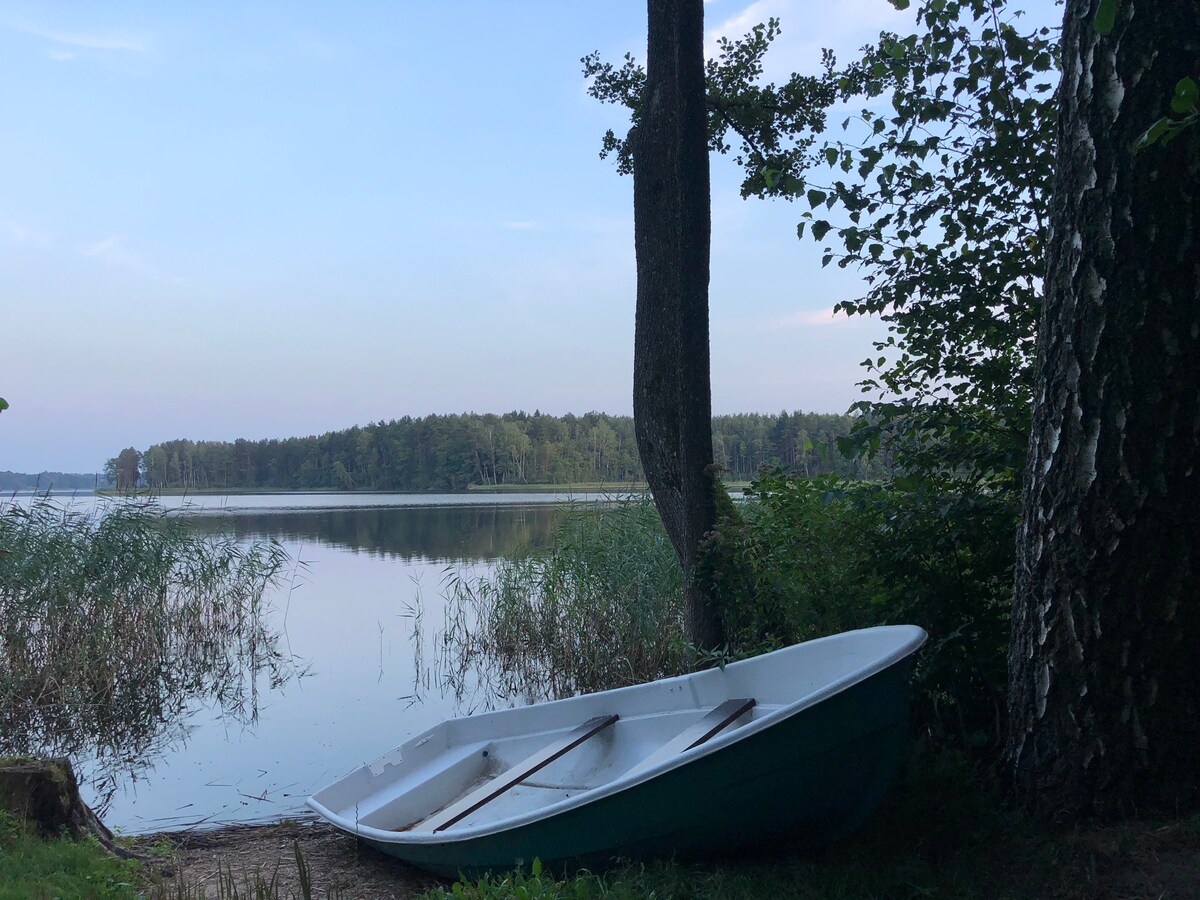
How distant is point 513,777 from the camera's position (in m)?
4.82

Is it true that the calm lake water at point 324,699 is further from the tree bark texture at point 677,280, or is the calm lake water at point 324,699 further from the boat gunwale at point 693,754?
the tree bark texture at point 677,280

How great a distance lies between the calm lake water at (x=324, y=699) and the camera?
6621 mm

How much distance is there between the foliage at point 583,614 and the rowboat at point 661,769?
8.90 feet

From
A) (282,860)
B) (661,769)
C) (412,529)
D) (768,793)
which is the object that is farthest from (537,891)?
(412,529)

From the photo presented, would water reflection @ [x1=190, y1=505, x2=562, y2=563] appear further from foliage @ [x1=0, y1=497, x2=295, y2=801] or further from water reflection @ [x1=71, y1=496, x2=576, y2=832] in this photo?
foliage @ [x1=0, y1=497, x2=295, y2=801]

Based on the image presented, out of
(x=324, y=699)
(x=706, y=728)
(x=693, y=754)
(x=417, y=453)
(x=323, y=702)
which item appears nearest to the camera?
(x=693, y=754)

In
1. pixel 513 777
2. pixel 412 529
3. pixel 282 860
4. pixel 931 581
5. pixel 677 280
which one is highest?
pixel 677 280

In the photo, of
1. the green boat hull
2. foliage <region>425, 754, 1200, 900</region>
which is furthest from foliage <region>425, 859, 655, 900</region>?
the green boat hull

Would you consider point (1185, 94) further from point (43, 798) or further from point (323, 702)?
point (323, 702)

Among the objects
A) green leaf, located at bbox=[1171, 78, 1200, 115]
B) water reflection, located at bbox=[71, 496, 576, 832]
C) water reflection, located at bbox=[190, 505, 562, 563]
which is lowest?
water reflection, located at bbox=[71, 496, 576, 832]

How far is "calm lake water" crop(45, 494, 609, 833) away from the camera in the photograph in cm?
662

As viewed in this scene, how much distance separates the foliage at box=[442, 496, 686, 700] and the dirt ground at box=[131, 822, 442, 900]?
136 inches

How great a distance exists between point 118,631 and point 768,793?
25.4ft

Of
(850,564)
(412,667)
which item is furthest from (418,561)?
(850,564)
